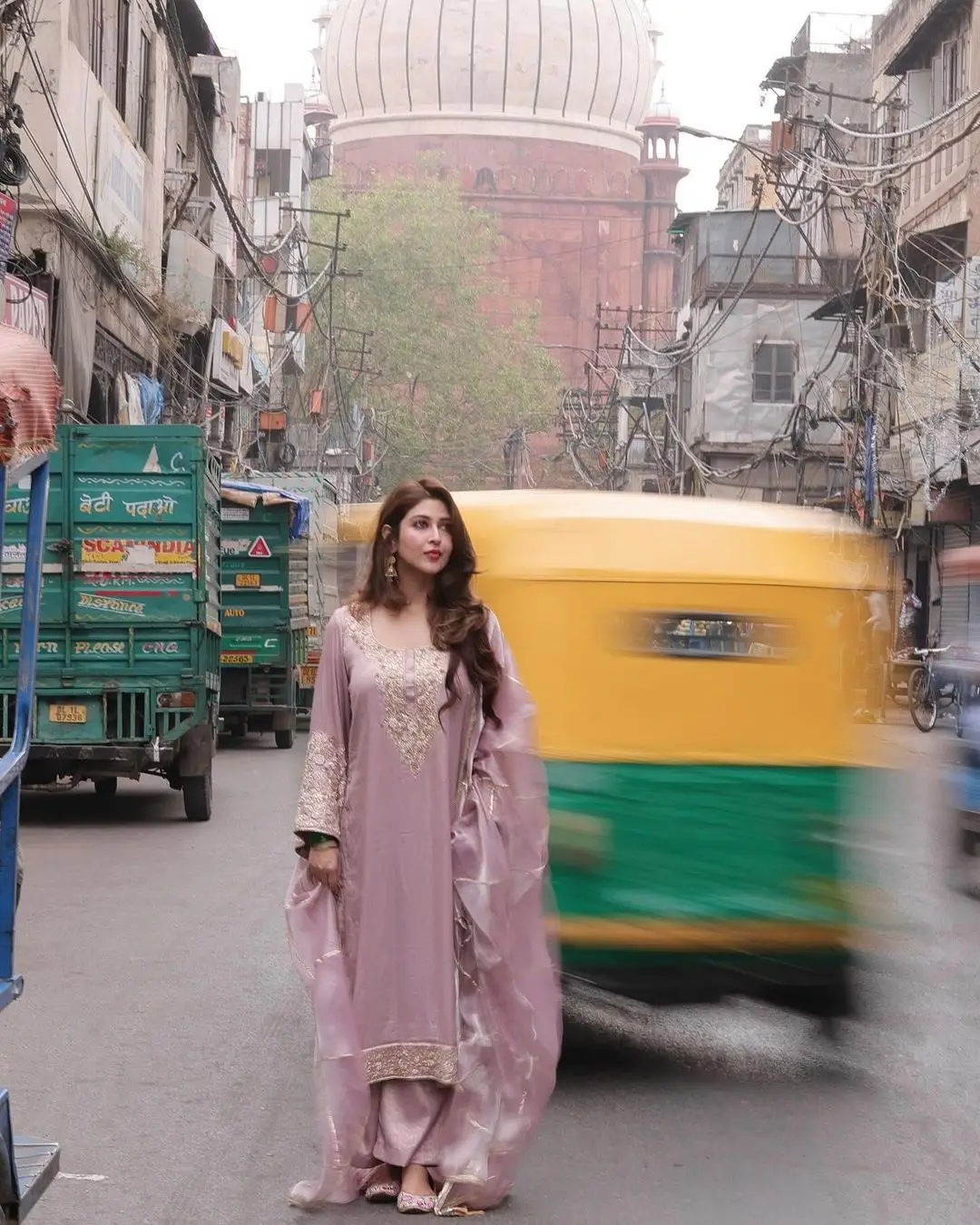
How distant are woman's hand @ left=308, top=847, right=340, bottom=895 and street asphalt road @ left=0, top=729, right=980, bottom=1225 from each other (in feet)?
2.58

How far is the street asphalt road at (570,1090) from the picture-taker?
5.06 m

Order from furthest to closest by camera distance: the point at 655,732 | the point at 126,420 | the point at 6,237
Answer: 1. the point at 126,420
2. the point at 6,237
3. the point at 655,732

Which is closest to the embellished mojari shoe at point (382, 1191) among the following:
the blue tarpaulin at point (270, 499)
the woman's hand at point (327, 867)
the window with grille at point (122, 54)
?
the woman's hand at point (327, 867)

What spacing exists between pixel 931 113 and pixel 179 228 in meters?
13.8

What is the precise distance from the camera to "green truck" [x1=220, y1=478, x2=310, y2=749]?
20891 mm

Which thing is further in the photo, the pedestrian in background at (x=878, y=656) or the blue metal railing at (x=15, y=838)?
the pedestrian in background at (x=878, y=656)

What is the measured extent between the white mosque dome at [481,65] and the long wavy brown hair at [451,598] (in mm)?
78068

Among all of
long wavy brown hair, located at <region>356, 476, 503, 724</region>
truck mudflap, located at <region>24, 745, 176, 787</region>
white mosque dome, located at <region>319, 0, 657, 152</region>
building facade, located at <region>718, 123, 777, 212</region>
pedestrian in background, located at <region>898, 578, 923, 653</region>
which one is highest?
white mosque dome, located at <region>319, 0, 657, 152</region>

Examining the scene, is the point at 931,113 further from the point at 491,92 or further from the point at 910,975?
the point at 491,92

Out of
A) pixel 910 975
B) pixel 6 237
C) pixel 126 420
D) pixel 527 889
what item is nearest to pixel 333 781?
pixel 527 889

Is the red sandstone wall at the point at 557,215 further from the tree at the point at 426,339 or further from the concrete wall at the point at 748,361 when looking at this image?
the concrete wall at the point at 748,361

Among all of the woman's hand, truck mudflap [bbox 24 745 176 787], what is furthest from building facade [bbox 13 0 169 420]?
the woman's hand

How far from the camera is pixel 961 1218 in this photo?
4.92 meters

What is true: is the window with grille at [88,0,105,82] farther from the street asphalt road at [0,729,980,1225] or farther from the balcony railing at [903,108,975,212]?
the street asphalt road at [0,729,980,1225]
